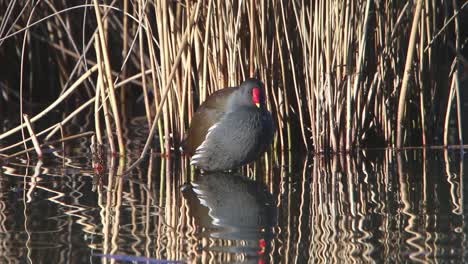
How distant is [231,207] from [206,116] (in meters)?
1.01

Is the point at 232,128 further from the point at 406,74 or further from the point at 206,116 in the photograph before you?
the point at 406,74

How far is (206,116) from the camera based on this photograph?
480 centimetres

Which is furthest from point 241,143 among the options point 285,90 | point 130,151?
point 130,151

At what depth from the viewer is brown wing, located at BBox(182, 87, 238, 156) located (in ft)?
15.7

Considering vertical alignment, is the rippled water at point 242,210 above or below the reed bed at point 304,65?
below

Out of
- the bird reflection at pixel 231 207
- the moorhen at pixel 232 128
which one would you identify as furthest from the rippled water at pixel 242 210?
the moorhen at pixel 232 128

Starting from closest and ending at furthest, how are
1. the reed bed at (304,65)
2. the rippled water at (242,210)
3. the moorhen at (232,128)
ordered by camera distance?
the rippled water at (242,210), the moorhen at (232,128), the reed bed at (304,65)

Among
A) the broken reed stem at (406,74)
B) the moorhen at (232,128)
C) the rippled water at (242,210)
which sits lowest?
the rippled water at (242,210)

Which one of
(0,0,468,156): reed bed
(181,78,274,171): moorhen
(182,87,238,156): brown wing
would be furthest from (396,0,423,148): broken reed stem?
(182,87,238,156): brown wing

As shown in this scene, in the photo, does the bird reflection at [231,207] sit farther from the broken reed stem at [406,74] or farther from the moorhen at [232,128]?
the broken reed stem at [406,74]

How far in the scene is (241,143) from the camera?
4641 millimetres

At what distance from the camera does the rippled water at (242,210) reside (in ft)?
10.0

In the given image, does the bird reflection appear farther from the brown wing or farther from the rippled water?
the brown wing

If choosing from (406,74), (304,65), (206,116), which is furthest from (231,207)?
(406,74)
